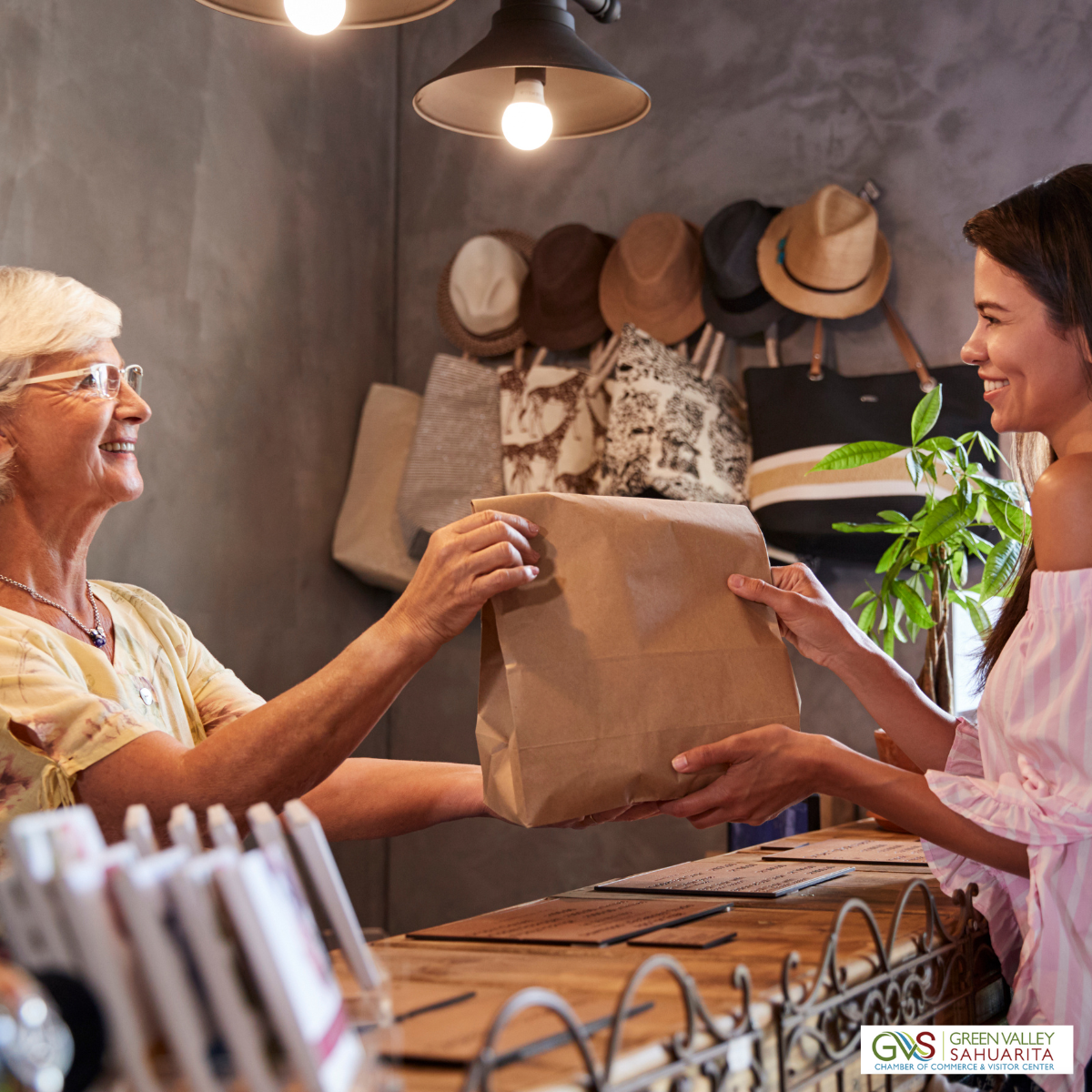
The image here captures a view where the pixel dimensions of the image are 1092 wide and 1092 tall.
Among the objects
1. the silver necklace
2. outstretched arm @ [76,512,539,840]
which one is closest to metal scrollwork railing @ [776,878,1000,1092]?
outstretched arm @ [76,512,539,840]

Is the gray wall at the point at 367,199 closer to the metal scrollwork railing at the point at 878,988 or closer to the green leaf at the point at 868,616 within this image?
the green leaf at the point at 868,616

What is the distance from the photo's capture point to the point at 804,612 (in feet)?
4.25

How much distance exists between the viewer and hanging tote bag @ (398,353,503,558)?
2.74m

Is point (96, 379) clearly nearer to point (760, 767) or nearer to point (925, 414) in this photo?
point (760, 767)

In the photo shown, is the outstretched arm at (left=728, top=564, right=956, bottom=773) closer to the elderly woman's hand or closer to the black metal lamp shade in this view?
the elderly woman's hand

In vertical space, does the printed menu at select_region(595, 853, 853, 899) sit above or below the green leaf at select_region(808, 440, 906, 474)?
below

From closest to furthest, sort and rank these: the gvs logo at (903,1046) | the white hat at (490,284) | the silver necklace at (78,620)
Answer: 1. the gvs logo at (903,1046)
2. the silver necklace at (78,620)
3. the white hat at (490,284)

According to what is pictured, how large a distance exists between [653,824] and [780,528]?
83 cm

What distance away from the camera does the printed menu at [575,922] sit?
983mm

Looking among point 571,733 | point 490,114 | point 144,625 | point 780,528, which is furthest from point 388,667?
point 780,528

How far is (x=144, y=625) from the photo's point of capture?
5.21 feet

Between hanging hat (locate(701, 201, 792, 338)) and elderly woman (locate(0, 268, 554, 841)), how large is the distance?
1397mm

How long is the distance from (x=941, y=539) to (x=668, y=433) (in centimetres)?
75

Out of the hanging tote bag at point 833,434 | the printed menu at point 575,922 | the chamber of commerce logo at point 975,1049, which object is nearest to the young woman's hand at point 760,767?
the printed menu at point 575,922
